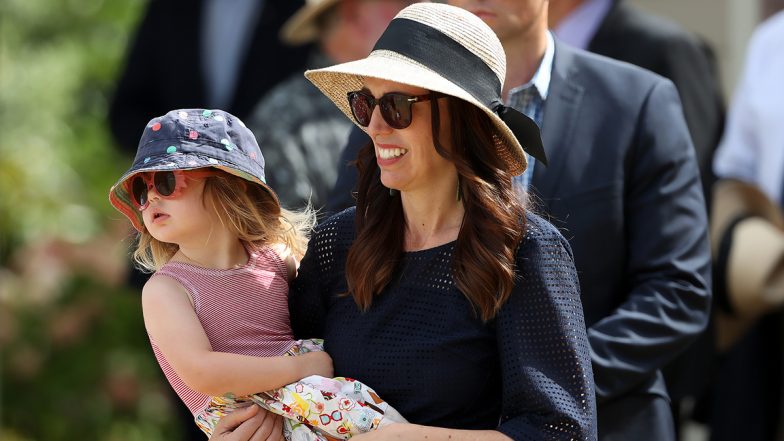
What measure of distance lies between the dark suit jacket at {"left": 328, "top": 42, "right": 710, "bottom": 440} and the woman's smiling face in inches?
23.9

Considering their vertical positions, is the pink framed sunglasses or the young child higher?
the pink framed sunglasses

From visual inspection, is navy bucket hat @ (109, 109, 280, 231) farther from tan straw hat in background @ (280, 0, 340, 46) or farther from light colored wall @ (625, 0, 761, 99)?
light colored wall @ (625, 0, 761, 99)

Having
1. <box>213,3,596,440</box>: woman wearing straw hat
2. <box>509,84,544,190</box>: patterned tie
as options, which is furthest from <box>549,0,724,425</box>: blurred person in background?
<box>213,3,596,440</box>: woman wearing straw hat

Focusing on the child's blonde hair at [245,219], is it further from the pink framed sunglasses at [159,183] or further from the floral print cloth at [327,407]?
the floral print cloth at [327,407]

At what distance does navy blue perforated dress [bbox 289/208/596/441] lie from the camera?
279cm

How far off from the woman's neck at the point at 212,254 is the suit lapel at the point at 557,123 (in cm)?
77

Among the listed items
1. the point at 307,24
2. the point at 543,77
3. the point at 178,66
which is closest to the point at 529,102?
the point at 543,77

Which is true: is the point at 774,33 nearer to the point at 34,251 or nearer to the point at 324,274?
the point at 324,274

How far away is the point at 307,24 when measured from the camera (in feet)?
18.4

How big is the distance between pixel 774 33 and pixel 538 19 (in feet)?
7.51

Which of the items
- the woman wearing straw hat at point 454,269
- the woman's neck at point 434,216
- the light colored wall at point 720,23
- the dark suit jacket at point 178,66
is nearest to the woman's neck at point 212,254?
the woman wearing straw hat at point 454,269

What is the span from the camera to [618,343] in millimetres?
3438

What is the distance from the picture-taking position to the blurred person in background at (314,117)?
5.00 metres

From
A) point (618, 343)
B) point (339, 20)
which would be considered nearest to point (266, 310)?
point (618, 343)
